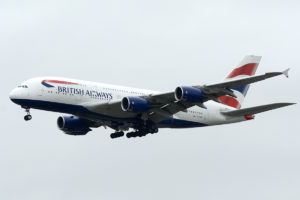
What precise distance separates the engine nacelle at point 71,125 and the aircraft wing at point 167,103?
5.44 m

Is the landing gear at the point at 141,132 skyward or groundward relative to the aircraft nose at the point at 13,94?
groundward

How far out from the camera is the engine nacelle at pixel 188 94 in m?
56.2

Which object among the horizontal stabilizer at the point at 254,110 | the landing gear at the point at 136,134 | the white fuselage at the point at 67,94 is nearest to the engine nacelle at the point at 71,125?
the landing gear at the point at 136,134

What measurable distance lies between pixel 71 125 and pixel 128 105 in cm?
843

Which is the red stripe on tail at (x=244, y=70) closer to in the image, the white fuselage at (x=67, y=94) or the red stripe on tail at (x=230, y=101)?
the red stripe on tail at (x=230, y=101)

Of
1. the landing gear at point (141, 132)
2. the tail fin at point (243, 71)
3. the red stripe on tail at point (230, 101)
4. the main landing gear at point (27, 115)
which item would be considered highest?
the tail fin at point (243, 71)

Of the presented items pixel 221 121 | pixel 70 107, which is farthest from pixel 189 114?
pixel 70 107

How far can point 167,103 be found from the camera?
5944cm

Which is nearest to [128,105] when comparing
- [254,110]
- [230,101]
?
[254,110]

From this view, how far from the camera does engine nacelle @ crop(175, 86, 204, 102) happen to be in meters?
56.2

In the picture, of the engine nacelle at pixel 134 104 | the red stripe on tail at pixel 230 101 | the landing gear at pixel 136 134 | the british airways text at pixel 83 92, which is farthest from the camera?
the red stripe on tail at pixel 230 101

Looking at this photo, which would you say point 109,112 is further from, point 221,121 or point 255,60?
point 255,60

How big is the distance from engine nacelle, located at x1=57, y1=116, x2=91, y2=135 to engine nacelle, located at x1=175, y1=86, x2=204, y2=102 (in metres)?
11.2

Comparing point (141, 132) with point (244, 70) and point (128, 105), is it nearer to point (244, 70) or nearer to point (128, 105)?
point (128, 105)
